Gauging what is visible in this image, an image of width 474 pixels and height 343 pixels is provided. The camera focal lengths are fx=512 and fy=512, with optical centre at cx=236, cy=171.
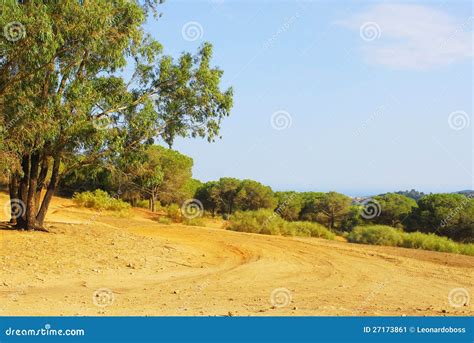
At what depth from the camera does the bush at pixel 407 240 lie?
64.5 ft

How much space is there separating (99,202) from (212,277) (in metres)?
23.1

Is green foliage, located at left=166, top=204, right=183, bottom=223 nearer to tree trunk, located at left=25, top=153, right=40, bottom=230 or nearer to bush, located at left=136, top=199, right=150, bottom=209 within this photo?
bush, located at left=136, top=199, right=150, bottom=209

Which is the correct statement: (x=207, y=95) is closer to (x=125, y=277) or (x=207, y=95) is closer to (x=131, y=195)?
(x=125, y=277)

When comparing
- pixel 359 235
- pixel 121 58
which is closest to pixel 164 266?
pixel 121 58

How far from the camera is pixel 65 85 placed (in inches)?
→ 589

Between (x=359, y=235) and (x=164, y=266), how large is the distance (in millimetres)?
12088

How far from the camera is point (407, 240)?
21.4m

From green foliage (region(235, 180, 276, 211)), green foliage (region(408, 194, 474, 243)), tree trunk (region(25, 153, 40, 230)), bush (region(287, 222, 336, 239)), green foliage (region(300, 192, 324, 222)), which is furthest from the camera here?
green foliage (region(235, 180, 276, 211))

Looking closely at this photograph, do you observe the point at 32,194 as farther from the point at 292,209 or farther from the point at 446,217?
the point at 292,209

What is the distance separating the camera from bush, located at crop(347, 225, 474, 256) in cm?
1967

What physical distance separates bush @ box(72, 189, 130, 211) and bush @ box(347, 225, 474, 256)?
15991 mm

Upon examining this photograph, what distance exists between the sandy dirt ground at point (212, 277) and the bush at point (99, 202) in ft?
47.5

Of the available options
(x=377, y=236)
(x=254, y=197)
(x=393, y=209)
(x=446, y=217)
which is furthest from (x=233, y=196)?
(x=377, y=236)

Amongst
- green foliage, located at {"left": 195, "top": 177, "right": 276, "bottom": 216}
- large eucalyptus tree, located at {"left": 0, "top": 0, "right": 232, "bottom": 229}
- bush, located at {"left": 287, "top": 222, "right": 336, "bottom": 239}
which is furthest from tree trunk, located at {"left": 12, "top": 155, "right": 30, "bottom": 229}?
green foliage, located at {"left": 195, "top": 177, "right": 276, "bottom": 216}
